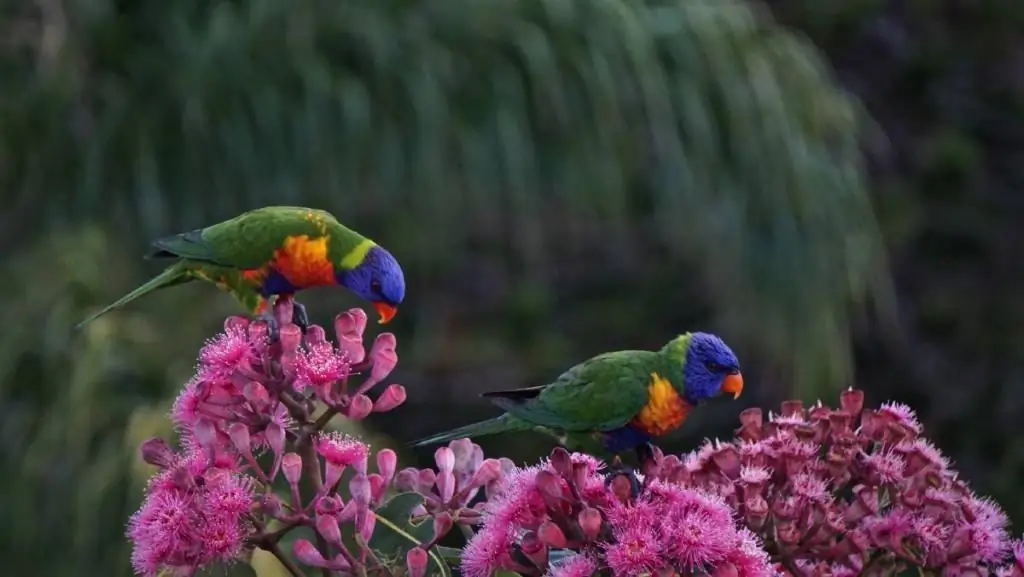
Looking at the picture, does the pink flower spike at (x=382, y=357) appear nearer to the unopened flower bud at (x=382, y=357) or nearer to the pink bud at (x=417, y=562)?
the unopened flower bud at (x=382, y=357)

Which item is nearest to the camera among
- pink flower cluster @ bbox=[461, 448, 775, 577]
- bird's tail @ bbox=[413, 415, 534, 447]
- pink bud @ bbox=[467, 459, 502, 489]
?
pink flower cluster @ bbox=[461, 448, 775, 577]

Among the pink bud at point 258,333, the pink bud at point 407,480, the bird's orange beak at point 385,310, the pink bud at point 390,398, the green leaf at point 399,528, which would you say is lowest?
the green leaf at point 399,528

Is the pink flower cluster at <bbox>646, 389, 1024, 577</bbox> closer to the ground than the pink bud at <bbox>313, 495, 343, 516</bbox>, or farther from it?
closer to the ground

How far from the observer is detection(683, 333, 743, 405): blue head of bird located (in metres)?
0.69

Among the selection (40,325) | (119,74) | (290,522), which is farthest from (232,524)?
(119,74)

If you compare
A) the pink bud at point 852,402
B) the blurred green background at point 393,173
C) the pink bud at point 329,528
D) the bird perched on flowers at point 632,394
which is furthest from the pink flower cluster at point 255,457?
the blurred green background at point 393,173

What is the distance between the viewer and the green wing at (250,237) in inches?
28.9

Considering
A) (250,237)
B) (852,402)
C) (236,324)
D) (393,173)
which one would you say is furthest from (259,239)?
(393,173)

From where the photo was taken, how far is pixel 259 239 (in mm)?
734

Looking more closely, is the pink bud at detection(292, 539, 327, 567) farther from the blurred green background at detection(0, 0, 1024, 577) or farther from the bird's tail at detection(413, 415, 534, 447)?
the blurred green background at detection(0, 0, 1024, 577)

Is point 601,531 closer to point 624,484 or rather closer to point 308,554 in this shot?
point 624,484

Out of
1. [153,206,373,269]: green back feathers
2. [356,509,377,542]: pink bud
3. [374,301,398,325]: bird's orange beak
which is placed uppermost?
[153,206,373,269]: green back feathers

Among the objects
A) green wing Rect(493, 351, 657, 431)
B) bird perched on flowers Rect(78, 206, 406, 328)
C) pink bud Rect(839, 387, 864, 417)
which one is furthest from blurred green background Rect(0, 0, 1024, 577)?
pink bud Rect(839, 387, 864, 417)

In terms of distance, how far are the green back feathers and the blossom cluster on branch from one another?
94 mm
